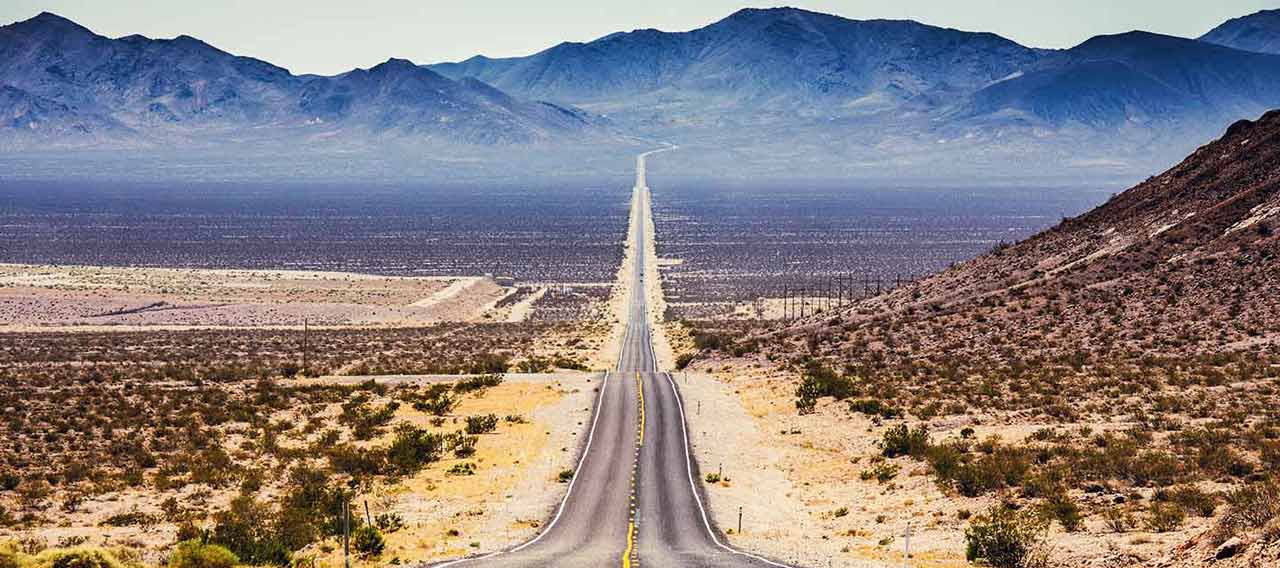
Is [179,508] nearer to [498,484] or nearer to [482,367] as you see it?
[498,484]

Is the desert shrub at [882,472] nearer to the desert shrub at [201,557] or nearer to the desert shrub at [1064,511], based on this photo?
the desert shrub at [1064,511]

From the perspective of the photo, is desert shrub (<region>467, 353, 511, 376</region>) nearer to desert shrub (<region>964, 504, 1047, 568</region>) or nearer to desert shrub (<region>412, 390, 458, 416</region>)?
desert shrub (<region>412, 390, 458, 416</region>)

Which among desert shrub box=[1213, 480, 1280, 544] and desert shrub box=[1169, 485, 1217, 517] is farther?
desert shrub box=[1169, 485, 1217, 517]

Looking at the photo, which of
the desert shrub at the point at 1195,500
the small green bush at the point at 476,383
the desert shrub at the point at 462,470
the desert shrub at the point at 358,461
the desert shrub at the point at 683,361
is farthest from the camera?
the desert shrub at the point at 683,361

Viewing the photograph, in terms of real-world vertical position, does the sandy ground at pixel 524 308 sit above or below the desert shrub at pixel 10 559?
below

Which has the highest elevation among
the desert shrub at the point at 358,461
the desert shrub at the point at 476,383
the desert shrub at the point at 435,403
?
the desert shrub at the point at 358,461

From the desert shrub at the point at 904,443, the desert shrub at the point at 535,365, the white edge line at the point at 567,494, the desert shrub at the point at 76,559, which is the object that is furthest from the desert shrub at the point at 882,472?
the desert shrub at the point at 535,365

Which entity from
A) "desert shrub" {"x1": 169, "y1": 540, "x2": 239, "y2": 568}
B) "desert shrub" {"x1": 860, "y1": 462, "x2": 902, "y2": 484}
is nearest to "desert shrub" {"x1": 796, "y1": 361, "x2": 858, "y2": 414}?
"desert shrub" {"x1": 860, "y1": 462, "x2": 902, "y2": 484}
